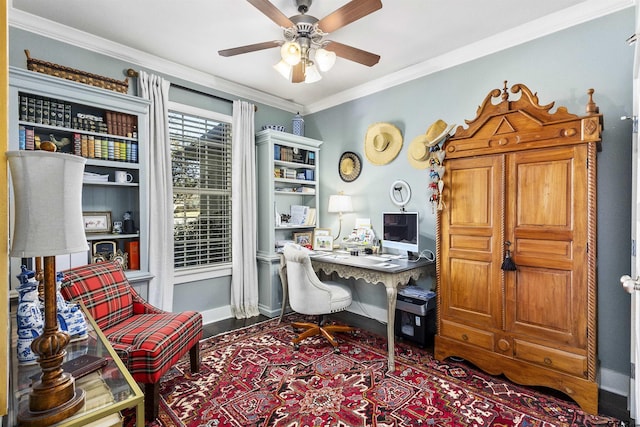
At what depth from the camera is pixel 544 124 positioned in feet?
7.06

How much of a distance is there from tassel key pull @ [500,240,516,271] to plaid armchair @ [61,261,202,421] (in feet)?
7.53

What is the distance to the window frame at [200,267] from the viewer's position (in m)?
3.37

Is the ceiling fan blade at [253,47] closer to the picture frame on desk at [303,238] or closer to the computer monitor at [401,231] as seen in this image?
the computer monitor at [401,231]

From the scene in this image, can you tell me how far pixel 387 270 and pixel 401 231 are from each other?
Answer: 0.68 meters

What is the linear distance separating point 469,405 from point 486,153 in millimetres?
1737

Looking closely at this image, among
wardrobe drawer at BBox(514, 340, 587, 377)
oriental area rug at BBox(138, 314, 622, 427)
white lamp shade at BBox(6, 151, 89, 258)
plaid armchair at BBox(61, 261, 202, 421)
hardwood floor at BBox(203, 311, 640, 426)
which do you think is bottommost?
hardwood floor at BBox(203, 311, 640, 426)

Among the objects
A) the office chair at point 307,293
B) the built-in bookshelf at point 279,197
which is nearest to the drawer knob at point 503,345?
the office chair at point 307,293

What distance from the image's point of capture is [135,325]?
7.15ft

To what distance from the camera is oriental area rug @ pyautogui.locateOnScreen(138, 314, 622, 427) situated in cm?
191

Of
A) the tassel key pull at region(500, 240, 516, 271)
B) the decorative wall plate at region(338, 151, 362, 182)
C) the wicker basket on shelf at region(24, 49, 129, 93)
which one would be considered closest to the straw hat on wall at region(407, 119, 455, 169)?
the decorative wall plate at region(338, 151, 362, 182)

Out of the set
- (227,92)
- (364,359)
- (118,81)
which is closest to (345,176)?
(227,92)

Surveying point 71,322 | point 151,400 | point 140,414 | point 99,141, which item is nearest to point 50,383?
point 140,414

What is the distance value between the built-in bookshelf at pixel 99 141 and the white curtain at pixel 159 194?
0.14 metres

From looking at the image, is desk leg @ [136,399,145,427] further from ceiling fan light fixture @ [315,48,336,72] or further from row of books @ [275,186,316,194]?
row of books @ [275,186,316,194]
